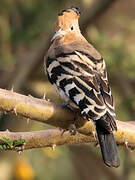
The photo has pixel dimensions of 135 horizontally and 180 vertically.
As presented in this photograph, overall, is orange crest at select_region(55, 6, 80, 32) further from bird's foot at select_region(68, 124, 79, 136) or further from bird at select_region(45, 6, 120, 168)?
bird's foot at select_region(68, 124, 79, 136)

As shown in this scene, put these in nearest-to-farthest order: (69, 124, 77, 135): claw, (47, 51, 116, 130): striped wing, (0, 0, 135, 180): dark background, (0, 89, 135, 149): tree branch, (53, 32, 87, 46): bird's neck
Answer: (0, 89, 135, 149): tree branch, (69, 124, 77, 135): claw, (47, 51, 116, 130): striped wing, (53, 32, 87, 46): bird's neck, (0, 0, 135, 180): dark background

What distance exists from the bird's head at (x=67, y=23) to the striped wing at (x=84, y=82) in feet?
1.15

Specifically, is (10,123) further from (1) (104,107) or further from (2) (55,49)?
(1) (104,107)

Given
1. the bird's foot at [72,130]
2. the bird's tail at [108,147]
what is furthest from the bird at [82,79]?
the bird's foot at [72,130]

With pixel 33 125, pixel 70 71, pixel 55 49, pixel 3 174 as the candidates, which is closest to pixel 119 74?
pixel 33 125

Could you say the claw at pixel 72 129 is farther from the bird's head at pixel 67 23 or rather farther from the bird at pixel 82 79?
the bird's head at pixel 67 23

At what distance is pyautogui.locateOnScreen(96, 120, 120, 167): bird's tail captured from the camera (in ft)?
9.68

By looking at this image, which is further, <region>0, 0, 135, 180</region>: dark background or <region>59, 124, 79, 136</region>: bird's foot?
<region>0, 0, 135, 180</region>: dark background

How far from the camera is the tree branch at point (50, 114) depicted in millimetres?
2727

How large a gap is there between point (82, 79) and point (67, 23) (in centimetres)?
79

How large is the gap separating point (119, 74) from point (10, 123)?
140 centimetres

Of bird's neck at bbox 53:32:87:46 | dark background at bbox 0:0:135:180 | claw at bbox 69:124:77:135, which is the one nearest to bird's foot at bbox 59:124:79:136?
claw at bbox 69:124:77:135

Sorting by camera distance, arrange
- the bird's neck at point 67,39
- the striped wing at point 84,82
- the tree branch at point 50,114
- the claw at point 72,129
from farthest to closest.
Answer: the bird's neck at point 67,39, the striped wing at point 84,82, the claw at point 72,129, the tree branch at point 50,114

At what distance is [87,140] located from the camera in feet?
10.0
